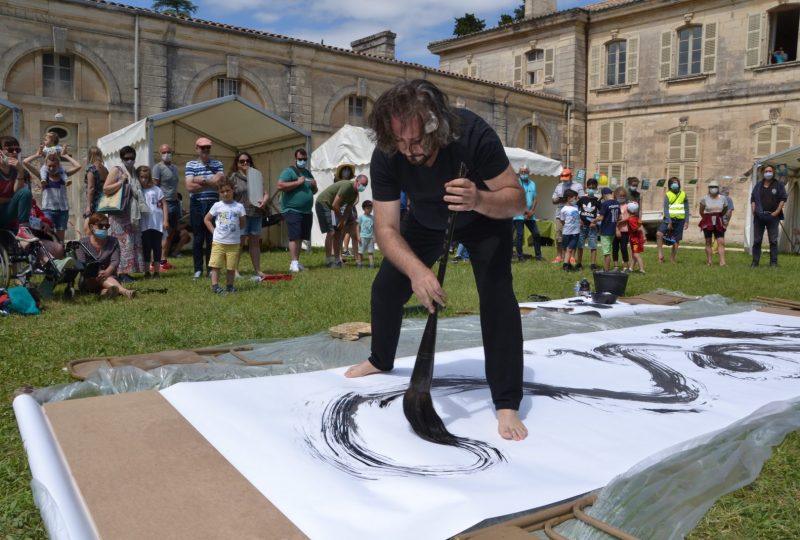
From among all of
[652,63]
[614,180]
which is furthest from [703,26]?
[614,180]

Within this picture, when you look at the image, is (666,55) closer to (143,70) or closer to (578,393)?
(143,70)

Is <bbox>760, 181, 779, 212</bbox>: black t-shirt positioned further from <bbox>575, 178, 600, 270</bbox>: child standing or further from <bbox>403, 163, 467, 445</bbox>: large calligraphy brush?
<bbox>403, 163, 467, 445</bbox>: large calligraphy brush

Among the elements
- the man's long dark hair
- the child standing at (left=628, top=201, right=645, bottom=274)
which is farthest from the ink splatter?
the child standing at (left=628, top=201, right=645, bottom=274)

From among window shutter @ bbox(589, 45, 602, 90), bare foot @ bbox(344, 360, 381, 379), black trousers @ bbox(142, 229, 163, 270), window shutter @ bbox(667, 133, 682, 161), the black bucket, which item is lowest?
bare foot @ bbox(344, 360, 381, 379)

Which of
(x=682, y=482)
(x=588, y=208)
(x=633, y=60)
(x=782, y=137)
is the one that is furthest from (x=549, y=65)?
(x=682, y=482)

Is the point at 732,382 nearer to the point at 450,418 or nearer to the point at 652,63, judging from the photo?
the point at 450,418

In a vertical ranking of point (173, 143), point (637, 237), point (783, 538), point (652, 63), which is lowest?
point (783, 538)

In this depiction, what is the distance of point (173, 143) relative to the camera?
12680 mm

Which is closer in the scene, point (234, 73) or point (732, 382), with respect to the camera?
point (732, 382)

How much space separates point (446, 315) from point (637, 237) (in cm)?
Result: 515

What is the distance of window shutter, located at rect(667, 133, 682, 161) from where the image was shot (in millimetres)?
24328

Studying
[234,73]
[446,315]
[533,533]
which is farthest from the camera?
[234,73]

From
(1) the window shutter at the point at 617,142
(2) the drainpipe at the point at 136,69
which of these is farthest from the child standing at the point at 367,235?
(1) the window shutter at the point at 617,142

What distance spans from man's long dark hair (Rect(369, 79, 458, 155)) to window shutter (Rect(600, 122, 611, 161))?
993 inches
